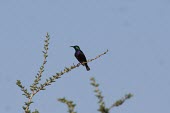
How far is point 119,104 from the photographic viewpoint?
5.44 m

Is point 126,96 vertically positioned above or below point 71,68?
below

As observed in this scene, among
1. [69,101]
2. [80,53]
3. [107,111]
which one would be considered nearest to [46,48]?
[69,101]

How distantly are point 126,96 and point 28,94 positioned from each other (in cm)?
254

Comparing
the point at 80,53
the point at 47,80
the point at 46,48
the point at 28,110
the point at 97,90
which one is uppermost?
the point at 80,53

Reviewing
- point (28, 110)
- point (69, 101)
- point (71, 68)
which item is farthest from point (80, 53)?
point (69, 101)

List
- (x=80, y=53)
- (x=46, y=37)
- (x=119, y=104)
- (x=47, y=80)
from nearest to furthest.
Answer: (x=119, y=104)
(x=47, y=80)
(x=46, y=37)
(x=80, y=53)

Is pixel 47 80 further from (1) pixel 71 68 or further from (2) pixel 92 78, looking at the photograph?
(2) pixel 92 78

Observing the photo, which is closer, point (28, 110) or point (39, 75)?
point (28, 110)

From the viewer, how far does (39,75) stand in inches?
310

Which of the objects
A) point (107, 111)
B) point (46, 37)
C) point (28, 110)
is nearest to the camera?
point (107, 111)

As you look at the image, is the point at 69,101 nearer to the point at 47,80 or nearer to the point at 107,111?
the point at 107,111

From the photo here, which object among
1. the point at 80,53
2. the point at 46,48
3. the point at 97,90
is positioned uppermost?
the point at 80,53

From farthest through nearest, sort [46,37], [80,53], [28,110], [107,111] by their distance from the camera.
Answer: [80,53]
[46,37]
[28,110]
[107,111]

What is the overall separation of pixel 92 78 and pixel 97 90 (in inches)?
6.8
